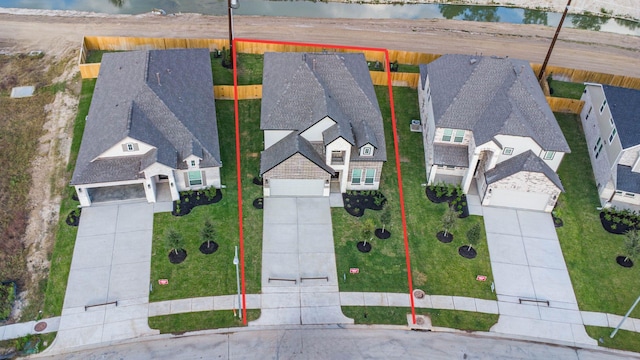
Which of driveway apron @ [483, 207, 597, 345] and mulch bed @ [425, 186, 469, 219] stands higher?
mulch bed @ [425, 186, 469, 219]

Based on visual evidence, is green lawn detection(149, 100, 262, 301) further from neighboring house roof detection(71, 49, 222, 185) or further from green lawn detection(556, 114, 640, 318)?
green lawn detection(556, 114, 640, 318)

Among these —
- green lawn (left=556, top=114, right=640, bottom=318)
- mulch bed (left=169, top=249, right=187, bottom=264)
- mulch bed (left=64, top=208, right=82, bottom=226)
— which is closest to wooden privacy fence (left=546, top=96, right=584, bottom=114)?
green lawn (left=556, top=114, right=640, bottom=318)

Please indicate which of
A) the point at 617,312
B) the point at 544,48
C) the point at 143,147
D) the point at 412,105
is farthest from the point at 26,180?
the point at 544,48

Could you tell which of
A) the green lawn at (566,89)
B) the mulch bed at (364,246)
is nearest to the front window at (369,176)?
the mulch bed at (364,246)

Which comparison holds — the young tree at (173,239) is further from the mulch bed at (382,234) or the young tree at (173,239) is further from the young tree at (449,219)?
the young tree at (449,219)

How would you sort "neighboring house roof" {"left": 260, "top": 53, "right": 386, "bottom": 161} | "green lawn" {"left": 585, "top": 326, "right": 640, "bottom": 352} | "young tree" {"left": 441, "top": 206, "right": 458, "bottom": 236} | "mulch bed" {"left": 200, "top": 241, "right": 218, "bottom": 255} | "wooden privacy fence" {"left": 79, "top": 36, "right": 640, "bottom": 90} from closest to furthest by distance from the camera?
1. "green lawn" {"left": 585, "top": 326, "right": 640, "bottom": 352}
2. "mulch bed" {"left": 200, "top": 241, "right": 218, "bottom": 255}
3. "young tree" {"left": 441, "top": 206, "right": 458, "bottom": 236}
4. "neighboring house roof" {"left": 260, "top": 53, "right": 386, "bottom": 161}
5. "wooden privacy fence" {"left": 79, "top": 36, "right": 640, "bottom": 90}

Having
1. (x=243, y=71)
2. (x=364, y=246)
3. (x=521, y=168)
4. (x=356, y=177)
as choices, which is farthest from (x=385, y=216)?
(x=243, y=71)

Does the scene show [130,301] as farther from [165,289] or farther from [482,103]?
[482,103]
